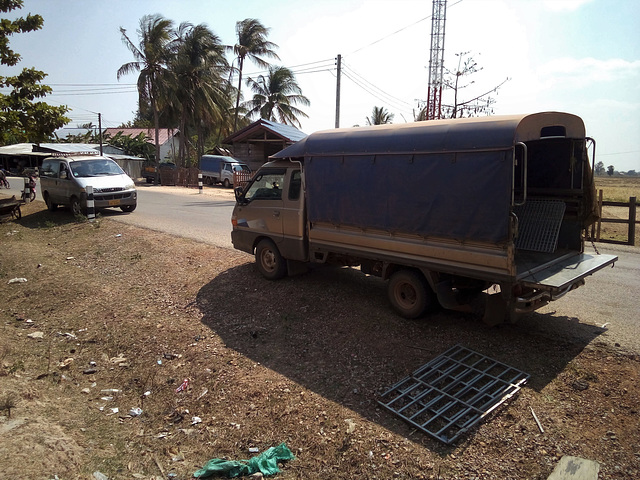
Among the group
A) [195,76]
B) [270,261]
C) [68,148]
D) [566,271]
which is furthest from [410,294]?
[68,148]

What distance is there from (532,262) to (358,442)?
310 centimetres

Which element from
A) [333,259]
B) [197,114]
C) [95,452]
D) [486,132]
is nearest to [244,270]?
[333,259]

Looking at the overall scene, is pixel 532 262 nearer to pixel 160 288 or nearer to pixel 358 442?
pixel 358 442

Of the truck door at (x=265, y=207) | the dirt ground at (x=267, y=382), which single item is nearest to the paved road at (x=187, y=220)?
the truck door at (x=265, y=207)

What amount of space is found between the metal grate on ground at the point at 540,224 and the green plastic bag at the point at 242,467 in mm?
4347

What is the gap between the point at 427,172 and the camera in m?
5.16

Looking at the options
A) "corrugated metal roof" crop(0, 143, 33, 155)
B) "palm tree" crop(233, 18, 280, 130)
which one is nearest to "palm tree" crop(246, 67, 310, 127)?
"palm tree" crop(233, 18, 280, 130)

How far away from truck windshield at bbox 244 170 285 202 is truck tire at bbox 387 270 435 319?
2.42 meters

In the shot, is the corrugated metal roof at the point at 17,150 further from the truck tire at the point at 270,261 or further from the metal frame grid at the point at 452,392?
the metal frame grid at the point at 452,392

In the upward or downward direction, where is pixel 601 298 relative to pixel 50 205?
downward

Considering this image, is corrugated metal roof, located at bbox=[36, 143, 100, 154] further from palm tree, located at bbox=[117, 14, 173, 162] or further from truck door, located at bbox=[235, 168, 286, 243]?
truck door, located at bbox=[235, 168, 286, 243]

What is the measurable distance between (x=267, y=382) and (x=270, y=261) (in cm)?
282

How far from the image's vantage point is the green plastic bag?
3.70 m

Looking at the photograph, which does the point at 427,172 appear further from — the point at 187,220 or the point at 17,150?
the point at 17,150
